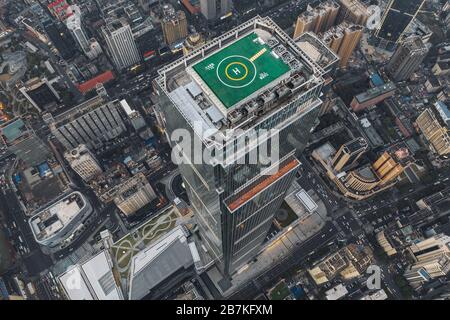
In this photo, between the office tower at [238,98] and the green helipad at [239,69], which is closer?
the office tower at [238,98]

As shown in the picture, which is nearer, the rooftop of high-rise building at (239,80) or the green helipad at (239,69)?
the rooftop of high-rise building at (239,80)

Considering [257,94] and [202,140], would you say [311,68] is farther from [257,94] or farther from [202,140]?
[202,140]

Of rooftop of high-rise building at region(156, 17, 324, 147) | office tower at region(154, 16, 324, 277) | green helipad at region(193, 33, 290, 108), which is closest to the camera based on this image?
office tower at region(154, 16, 324, 277)

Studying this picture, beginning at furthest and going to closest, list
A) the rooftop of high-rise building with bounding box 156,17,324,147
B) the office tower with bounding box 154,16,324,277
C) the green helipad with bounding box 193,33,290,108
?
the green helipad with bounding box 193,33,290,108 < the rooftop of high-rise building with bounding box 156,17,324,147 < the office tower with bounding box 154,16,324,277

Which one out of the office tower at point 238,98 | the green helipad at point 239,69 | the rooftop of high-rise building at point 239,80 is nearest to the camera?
the office tower at point 238,98

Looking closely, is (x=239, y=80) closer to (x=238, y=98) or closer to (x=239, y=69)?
(x=239, y=69)

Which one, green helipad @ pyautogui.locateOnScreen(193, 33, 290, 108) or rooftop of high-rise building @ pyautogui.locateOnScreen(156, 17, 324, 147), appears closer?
rooftop of high-rise building @ pyautogui.locateOnScreen(156, 17, 324, 147)

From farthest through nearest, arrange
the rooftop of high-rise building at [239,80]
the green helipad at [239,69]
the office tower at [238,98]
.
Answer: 1. the green helipad at [239,69]
2. the rooftop of high-rise building at [239,80]
3. the office tower at [238,98]

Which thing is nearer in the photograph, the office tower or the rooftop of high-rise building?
the office tower
